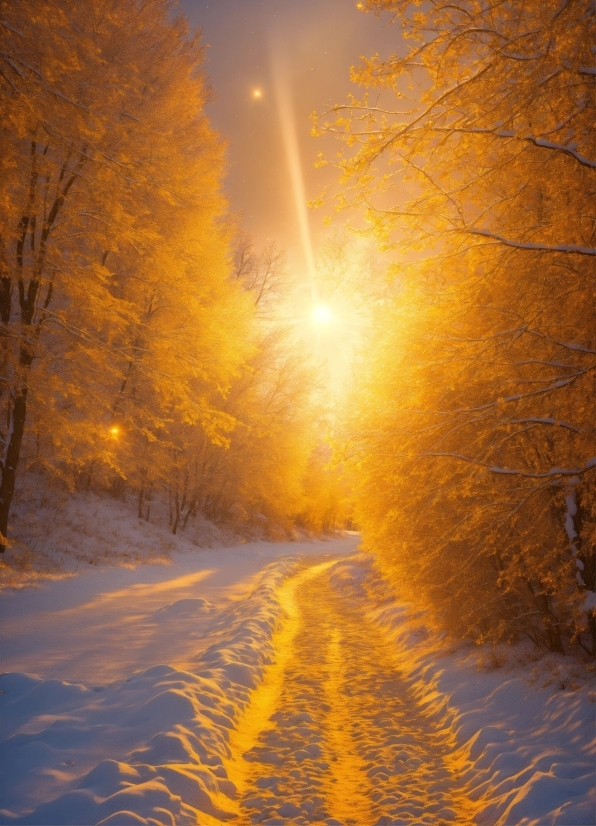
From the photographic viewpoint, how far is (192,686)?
5.24 meters

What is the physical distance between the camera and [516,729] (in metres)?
4.65

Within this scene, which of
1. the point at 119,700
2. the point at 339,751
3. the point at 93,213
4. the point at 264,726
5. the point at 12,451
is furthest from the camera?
the point at 12,451

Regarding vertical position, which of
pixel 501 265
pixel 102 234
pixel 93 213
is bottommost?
pixel 501 265

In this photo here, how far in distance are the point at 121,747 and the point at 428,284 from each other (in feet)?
16.9

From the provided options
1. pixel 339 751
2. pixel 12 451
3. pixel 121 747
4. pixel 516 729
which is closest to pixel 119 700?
pixel 121 747

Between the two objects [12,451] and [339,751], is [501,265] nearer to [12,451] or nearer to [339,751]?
[339,751]

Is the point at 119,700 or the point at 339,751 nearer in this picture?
the point at 339,751

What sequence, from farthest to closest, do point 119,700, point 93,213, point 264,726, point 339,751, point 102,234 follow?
point 93,213
point 102,234
point 264,726
point 119,700
point 339,751

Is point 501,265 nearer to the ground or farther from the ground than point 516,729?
farther from the ground

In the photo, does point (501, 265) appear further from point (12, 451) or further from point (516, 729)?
point (12, 451)

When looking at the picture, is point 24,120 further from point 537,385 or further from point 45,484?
point 45,484

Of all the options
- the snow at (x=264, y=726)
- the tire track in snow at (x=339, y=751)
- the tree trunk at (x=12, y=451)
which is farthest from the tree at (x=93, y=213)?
the tire track in snow at (x=339, y=751)

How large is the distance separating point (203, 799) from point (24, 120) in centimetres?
706

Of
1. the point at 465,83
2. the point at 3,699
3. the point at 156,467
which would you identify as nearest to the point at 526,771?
the point at 3,699
